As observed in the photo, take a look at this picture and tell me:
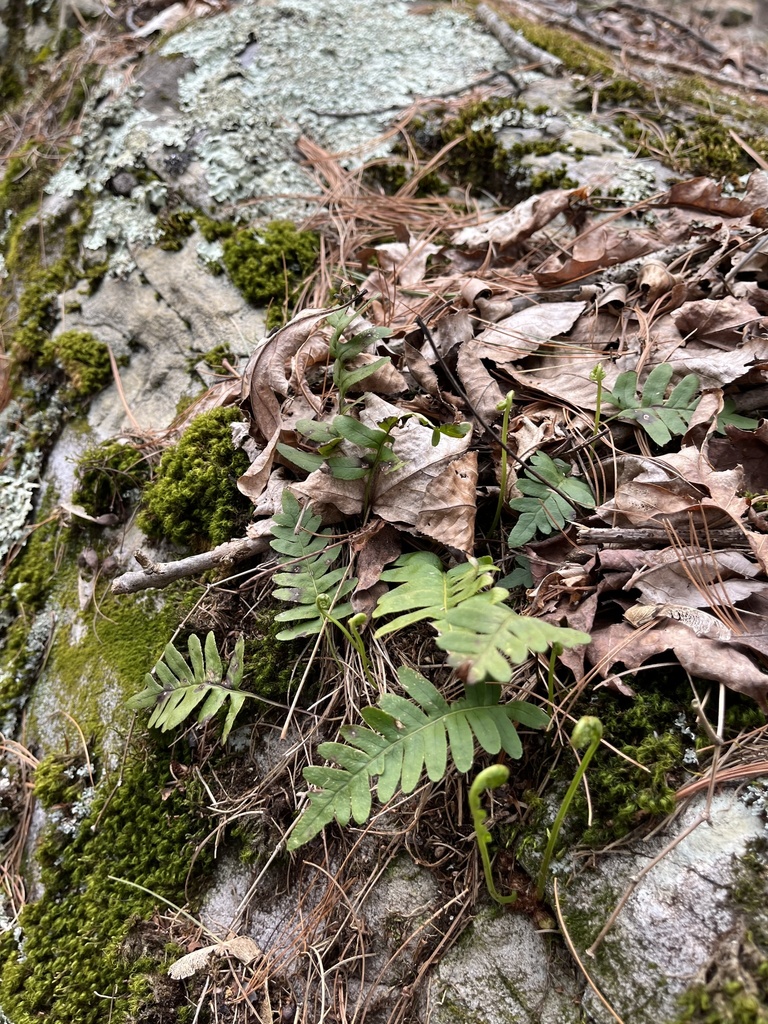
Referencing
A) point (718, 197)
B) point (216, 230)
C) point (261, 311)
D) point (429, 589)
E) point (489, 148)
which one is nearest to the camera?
point (429, 589)

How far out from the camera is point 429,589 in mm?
1761

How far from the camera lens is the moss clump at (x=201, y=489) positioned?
2.38 metres

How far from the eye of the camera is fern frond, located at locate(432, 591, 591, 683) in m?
1.39

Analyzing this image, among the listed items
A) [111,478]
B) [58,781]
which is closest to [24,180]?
[111,478]

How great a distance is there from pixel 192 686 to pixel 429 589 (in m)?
0.86

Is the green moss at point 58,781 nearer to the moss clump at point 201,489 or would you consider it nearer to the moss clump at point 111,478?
the moss clump at point 201,489

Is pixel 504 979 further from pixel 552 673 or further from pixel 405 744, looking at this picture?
pixel 552 673

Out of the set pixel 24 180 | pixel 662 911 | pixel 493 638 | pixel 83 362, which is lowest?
pixel 662 911

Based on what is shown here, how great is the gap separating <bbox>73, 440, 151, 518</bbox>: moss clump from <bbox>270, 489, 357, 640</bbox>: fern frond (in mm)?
1074

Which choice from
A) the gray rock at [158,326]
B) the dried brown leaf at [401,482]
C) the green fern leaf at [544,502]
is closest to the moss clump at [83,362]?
the gray rock at [158,326]

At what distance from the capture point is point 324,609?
1927mm

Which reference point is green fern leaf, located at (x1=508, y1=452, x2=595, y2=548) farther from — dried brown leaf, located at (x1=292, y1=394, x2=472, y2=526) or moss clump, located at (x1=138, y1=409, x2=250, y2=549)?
moss clump, located at (x1=138, y1=409, x2=250, y2=549)

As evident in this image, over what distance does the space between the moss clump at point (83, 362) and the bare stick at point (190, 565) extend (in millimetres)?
1496

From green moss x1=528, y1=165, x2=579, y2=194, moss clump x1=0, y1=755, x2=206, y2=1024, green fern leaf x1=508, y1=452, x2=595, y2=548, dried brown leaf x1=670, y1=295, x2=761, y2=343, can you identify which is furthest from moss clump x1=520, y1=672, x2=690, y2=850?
green moss x1=528, y1=165, x2=579, y2=194
